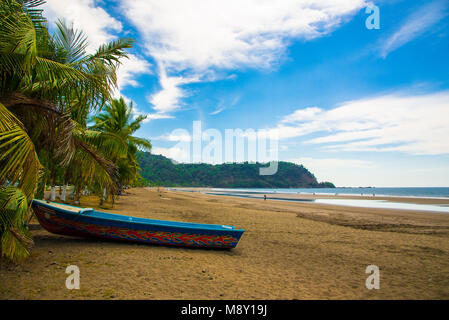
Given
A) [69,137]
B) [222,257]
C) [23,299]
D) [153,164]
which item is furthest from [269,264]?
[153,164]

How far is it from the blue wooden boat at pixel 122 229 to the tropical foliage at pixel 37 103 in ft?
2.89

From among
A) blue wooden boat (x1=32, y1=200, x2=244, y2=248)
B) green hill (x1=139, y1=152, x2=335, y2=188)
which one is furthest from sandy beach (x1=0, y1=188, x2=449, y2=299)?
green hill (x1=139, y1=152, x2=335, y2=188)

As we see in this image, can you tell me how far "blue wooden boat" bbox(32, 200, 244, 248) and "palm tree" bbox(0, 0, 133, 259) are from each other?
3.55ft

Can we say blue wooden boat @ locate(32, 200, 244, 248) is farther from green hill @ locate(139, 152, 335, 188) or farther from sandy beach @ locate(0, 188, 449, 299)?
green hill @ locate(139, 152, 335, 188)

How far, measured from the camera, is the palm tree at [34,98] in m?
3.53

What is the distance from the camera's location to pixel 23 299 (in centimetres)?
328

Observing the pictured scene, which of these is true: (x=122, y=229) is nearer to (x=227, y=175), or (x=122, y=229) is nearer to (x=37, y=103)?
(x=37, y=103)

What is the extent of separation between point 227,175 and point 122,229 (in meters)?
117

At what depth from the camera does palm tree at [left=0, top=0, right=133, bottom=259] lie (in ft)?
11.6

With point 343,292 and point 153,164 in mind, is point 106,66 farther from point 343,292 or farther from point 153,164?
point 153,164

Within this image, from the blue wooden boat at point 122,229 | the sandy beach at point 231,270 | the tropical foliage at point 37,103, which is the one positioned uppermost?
the tropical foliage at point 37,103

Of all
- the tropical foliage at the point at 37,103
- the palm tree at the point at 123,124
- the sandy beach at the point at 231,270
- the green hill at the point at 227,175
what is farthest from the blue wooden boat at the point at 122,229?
the green hill at the point at 227,175

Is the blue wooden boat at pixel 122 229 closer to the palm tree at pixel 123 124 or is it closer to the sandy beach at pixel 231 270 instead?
the sandy beach at pixel 231 270
